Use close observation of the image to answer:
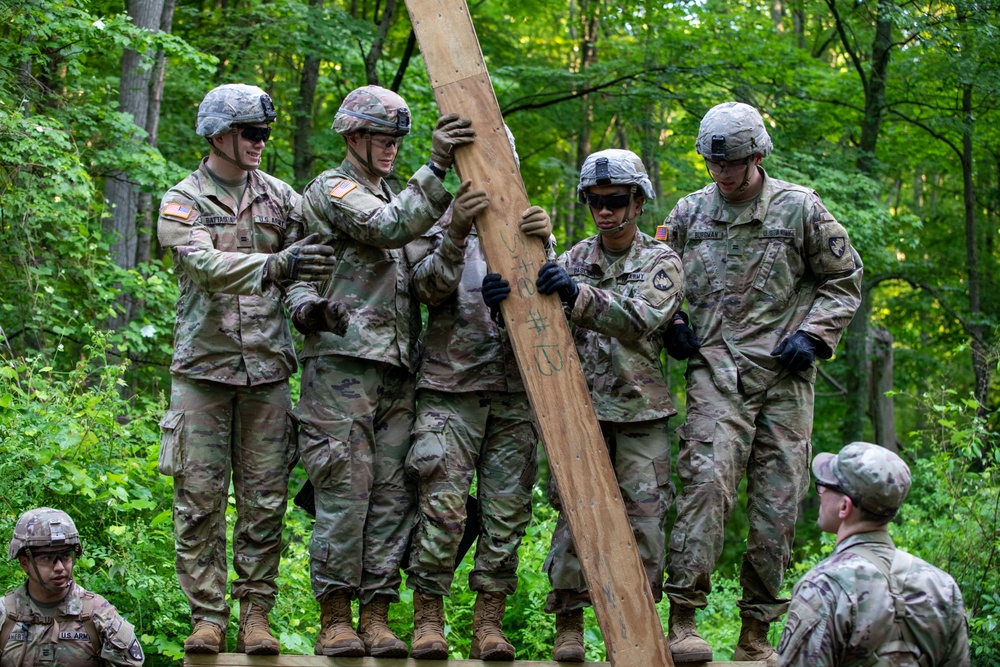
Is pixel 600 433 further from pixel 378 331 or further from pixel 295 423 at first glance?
pixel 295 423

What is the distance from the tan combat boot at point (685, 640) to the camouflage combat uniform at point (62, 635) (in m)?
2.76

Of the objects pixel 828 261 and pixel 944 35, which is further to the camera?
pixel 944 35

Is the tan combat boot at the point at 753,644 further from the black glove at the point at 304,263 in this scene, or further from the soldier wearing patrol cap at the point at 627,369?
the black glove at the point at 304,263

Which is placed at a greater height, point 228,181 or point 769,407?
point 228,181

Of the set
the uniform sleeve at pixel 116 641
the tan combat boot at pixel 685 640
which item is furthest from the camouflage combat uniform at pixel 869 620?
the uniform sleeve at pixel 116 641

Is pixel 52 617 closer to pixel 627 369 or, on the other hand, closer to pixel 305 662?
pixel 305 662

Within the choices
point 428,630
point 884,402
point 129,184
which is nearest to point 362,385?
point 428,630

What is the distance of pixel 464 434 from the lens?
211 inches

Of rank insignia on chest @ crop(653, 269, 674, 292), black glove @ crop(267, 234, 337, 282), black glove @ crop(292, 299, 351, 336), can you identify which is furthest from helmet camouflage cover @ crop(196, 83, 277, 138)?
rank insignia on chest @ crop(653, 269, 674, 292)

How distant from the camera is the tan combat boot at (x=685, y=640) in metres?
5.08

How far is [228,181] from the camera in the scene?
5.51 metres

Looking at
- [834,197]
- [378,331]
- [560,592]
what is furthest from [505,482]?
[834,197]

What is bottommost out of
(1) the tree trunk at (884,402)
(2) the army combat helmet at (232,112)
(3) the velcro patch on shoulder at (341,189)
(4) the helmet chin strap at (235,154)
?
(1) the tree trunk at (884,402)

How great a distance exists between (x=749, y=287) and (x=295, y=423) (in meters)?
2.42
